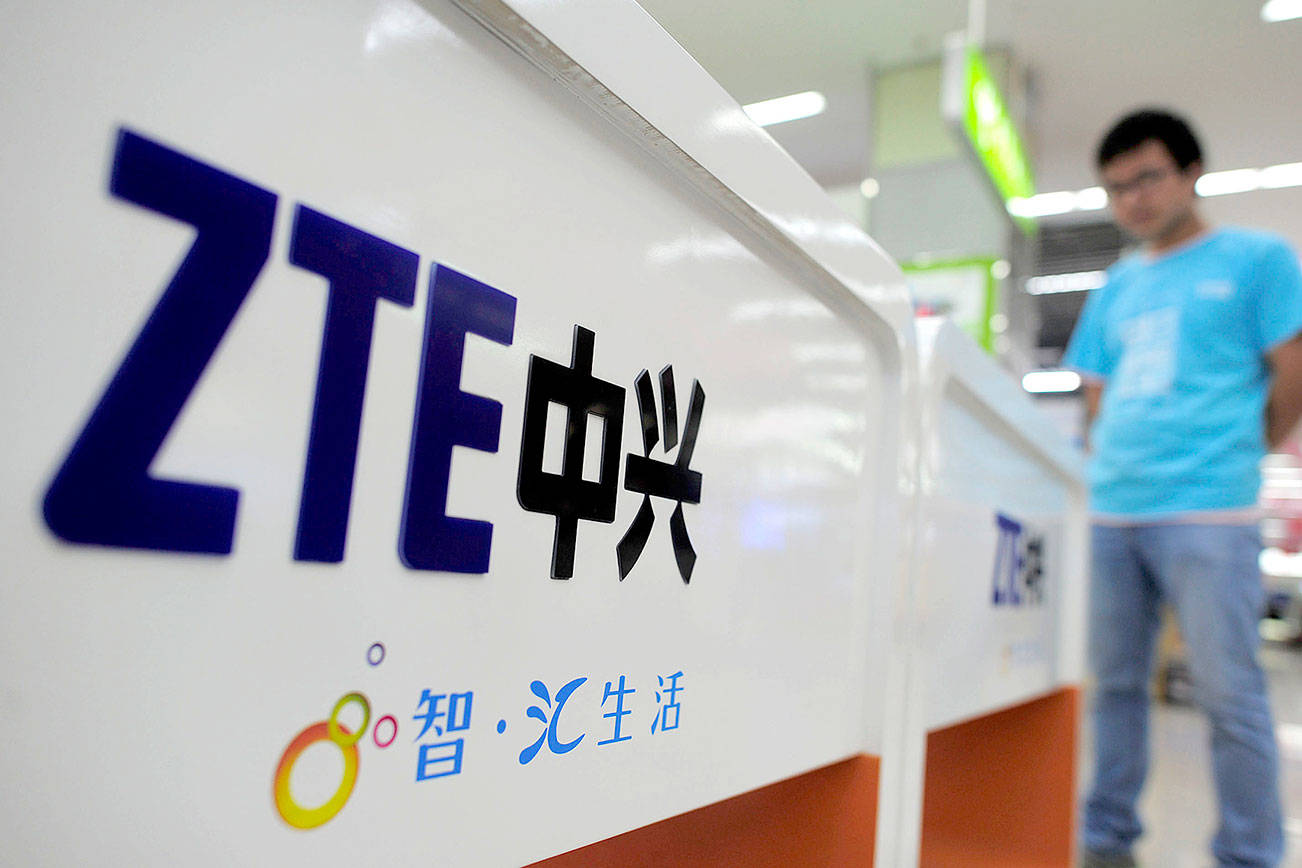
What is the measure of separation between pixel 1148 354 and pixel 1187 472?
0.26 m

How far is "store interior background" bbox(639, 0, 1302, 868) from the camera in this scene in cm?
248

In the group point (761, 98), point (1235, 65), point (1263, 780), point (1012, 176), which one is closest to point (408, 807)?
point (761, 98)

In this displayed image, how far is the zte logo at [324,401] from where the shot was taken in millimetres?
257

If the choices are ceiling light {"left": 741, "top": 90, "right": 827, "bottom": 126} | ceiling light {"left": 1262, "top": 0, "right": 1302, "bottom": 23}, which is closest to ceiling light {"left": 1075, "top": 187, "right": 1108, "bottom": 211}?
ceiling light {"left": 1262, "top": 0, "right": 1302, "bottom": 23}

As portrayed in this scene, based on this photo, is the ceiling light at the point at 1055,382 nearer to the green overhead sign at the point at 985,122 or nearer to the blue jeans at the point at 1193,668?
the green overhead sign at the point at 985,122

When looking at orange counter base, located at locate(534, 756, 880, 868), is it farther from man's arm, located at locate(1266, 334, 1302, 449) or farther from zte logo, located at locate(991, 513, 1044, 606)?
man's arm, located at locate(1266, 334, 1302, 449)

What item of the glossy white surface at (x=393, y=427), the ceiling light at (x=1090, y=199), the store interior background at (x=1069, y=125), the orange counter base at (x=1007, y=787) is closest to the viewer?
the glossy white surface at (x=393, y=427)

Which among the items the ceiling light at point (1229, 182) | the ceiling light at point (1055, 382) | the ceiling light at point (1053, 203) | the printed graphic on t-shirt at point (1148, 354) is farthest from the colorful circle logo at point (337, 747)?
the ceiling light at point (1055, 382)

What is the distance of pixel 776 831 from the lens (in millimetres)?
713

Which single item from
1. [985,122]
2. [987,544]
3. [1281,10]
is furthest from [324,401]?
[1281,10]

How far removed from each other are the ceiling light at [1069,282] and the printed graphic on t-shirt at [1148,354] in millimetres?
5694

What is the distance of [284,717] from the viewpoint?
0.30 metres

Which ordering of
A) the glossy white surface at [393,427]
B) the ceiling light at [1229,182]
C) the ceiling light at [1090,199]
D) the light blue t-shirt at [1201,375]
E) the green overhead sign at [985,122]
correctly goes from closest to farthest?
the glossy white surface at [393,427] < the light blue t-shirt at [1201,375] < the green overhead sign at [985,122] < the ceiling light at [1229,182] < the ceiling light at [1090,199]

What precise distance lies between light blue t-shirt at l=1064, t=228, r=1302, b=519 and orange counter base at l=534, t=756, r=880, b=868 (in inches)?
51.3
